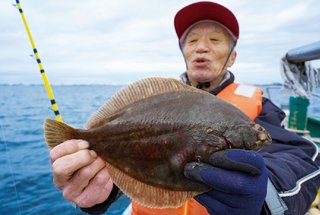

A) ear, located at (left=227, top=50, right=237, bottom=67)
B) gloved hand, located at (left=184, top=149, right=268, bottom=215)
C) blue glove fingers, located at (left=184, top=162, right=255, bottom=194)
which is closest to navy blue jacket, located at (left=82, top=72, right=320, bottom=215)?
gloved hand, located at (left=184, top=149, right=268, bottom=215)

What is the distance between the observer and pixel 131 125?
2.00 meters

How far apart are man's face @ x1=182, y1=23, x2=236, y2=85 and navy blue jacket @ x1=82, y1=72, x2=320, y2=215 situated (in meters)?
0.71

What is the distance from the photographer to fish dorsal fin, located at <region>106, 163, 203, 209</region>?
6.35 ft

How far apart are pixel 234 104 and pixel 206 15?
42.6 inches

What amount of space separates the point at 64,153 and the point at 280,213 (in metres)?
1.63

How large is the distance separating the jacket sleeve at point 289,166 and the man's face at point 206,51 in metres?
0.71

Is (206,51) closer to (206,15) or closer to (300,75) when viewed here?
(206,15)

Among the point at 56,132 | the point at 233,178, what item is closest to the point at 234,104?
the point at 233,178

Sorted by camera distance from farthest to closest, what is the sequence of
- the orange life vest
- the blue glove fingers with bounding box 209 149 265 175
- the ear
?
the ear → the orange life vest → the blue glove fingers with bounding box 209 149 265 175

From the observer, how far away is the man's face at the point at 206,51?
3.04m

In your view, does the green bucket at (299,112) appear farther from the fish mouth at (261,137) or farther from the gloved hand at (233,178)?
the gloved hand at (233,178)

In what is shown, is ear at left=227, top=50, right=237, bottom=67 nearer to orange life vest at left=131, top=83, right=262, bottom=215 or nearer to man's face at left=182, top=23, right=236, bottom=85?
man's face at left=182, top=23, right=236, bottom=85

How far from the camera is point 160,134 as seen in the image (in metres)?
1.93

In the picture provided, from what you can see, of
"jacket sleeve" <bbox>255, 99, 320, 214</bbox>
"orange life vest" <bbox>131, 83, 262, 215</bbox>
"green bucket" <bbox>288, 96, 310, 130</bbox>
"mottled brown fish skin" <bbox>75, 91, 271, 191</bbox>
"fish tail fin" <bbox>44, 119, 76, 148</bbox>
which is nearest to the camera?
"mottled brown fish skin" <bbox>75, 91, 271, 191</bbox>
